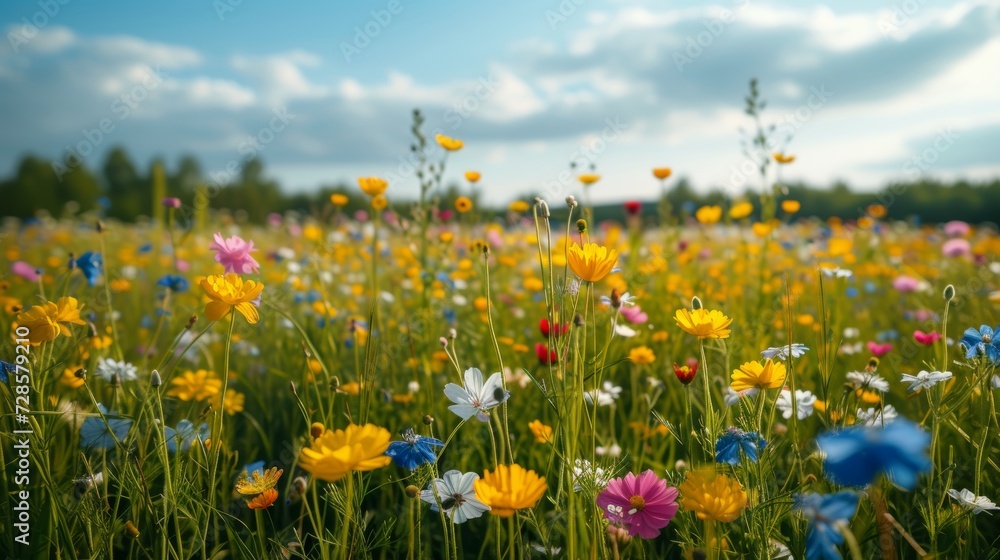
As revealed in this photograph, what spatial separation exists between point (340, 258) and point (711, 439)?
3047 mm

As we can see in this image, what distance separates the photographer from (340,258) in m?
3.69

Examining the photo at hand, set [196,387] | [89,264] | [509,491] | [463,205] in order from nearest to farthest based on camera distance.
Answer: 1. [509,491]
2. [196,387]
3. [89,264]
4. [463,205]

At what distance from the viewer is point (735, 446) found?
0.97 metres

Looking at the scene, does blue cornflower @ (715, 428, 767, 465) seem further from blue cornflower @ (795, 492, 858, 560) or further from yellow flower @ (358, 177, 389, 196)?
yellow flower @ (358, 177, 389, 196)

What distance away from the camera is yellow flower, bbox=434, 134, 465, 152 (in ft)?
6.71

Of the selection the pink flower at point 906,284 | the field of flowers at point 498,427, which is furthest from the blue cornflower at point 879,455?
the pink flower at point 906,284

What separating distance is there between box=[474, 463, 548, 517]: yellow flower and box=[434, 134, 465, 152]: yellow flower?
1452 mm

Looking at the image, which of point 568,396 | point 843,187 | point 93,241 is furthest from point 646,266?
point 843,187

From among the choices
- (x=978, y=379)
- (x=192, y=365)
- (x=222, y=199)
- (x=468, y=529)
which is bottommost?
(x=468, y=529)

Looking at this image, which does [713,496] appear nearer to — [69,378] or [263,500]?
[263,500]

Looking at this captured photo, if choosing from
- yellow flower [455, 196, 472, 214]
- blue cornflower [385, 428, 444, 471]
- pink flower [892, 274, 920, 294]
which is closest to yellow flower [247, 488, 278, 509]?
blue cornflower [385, 428, 444, 471]

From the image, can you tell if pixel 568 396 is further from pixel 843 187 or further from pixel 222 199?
pixel 222 199

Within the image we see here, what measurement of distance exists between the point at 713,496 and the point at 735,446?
13 cm

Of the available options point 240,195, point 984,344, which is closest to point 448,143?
point 984,344
